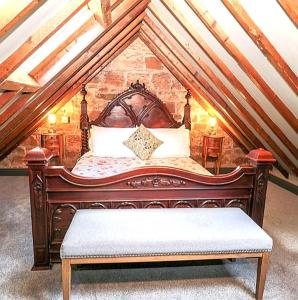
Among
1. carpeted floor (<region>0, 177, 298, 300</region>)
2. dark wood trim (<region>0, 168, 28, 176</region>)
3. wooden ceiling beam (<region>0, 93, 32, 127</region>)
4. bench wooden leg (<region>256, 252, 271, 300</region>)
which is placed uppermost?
wooden ceiling beam (<region>0, 93, 32, 127</region>)

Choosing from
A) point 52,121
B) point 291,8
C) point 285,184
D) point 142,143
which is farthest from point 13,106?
point 285,184

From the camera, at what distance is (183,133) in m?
4.16

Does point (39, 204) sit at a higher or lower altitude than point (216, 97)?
lower

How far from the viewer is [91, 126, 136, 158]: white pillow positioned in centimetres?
383

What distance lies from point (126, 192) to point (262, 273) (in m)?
1.16

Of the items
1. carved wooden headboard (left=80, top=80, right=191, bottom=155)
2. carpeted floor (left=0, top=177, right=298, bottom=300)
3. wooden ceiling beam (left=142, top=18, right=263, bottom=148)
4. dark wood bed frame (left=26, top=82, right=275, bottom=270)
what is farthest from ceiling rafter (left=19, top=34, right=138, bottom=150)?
dark wood bed frame (left=26, top=82, right=275, bottom=270)

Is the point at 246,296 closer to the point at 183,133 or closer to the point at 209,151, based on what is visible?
the point at 183,133

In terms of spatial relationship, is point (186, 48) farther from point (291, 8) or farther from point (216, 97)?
point (291, 8)

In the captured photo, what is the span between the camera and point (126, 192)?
2318 mm

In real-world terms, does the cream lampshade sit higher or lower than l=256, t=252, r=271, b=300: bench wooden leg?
higher

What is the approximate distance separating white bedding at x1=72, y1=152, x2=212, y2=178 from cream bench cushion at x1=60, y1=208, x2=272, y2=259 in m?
0.99

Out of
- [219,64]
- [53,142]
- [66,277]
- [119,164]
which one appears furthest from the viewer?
[53,142]

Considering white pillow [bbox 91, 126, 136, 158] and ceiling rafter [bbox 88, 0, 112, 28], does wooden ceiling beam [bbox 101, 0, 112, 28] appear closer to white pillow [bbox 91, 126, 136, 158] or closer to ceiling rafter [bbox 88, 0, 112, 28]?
ceiling rafter [bbox 88, 0, 112, 28]

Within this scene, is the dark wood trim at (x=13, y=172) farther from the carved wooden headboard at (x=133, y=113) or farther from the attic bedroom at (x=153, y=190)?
the carved wooden headboard at (x=133, y=113)
